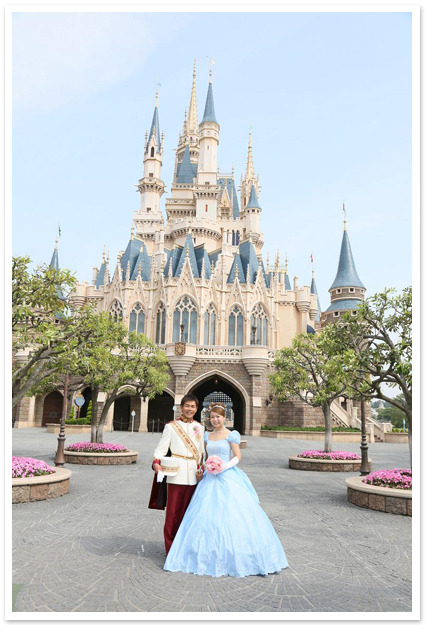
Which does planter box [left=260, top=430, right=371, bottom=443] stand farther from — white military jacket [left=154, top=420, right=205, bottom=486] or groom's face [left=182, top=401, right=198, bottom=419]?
groom's face [left=182, top=401, right=198, bottom=419]

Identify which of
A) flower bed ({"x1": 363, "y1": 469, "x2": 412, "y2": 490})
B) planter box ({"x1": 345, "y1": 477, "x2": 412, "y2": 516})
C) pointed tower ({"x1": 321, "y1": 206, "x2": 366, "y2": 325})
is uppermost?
pointed tower ({"x1": 321, "y1": 206, "x2": 366, "y2": 325})

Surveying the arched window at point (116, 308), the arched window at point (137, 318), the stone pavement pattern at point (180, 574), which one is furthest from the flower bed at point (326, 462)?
the arched window at point (116, 308)

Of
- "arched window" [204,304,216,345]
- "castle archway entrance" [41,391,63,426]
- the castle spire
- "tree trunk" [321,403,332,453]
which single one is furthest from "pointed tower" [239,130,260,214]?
"tree trunk" [321,403,332,453]

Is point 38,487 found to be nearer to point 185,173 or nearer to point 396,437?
point 396,437

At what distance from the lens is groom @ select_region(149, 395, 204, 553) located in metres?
5.75

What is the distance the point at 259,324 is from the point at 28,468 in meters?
34.4

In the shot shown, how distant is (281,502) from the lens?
1021 centimetres

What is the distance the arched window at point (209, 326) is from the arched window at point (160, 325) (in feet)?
12.3

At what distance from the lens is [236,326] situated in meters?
42.8

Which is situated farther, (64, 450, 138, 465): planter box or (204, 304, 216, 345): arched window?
(204, 304, 216, 345): arched window

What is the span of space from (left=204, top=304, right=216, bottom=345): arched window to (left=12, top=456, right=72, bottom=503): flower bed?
31.3 meters

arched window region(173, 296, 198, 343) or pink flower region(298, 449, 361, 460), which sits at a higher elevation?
arched window region(173, 296, 198, 343)

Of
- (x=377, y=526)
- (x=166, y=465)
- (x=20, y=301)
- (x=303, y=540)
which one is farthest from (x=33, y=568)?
(x=20, y=301)

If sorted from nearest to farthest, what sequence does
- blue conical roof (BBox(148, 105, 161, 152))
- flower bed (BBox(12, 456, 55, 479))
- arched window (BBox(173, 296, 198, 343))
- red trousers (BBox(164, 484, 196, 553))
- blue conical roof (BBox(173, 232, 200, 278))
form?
red trousers (BBox(164, 484, 196, 553)) → flower bed (BBox(12, 456, 55, 479)) → arched window (BBox(173, 296, 198, 343)) → blue conical roof (BBox(173, 232, 200, 278)) → blue conical roof (BBox(148, 105, 161, 152))
